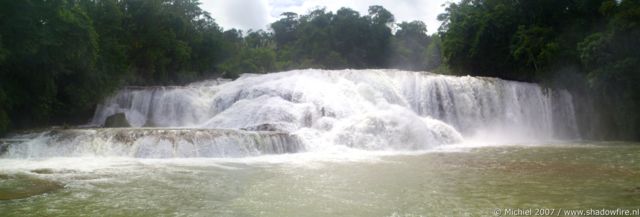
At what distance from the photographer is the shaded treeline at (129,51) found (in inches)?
663

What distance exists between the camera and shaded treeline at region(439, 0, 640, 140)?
2002cm

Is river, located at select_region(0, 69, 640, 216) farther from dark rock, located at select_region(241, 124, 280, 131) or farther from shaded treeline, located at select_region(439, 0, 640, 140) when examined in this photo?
shaded treeline, located at select_region(439, 0, 640, 140)

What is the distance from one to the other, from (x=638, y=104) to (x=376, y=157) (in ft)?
38.0

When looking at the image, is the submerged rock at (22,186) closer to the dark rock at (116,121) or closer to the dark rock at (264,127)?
the dark rock at (264,127)

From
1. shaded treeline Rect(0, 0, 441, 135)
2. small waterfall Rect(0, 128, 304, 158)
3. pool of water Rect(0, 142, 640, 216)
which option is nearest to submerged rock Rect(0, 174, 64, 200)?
pool of water Rect(0, 142, 640, 216)

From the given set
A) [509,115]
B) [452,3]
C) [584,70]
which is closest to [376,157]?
[509,115]

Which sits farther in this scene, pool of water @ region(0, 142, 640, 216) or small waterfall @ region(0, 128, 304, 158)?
small waterfall @ region(0, 128, 304, 158)

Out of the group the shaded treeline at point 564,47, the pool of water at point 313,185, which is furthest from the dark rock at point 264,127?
the shaded treeline at point 564,47

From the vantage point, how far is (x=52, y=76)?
18.0 m

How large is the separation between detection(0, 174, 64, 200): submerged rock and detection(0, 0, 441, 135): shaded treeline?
20.5 ft

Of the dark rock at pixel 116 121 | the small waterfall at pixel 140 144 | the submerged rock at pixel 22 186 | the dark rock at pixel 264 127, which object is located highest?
the dark rock at pixel 116 121

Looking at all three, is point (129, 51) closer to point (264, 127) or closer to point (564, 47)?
point (264, 127)

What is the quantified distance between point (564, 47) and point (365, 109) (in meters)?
9.65

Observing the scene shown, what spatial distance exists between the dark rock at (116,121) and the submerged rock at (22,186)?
34.5 feet
